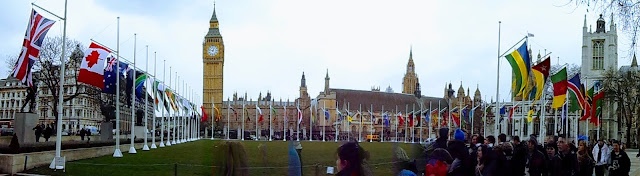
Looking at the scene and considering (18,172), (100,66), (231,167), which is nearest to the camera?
(231,167)

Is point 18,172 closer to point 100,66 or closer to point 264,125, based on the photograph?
point 100,66

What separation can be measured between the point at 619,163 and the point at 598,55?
72.2 m

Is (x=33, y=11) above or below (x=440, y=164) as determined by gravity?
above

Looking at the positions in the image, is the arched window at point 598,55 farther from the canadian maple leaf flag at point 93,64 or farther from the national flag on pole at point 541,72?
the canadian maple leaf flag at point 93,64

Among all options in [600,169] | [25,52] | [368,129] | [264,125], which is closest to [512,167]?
[600,169]

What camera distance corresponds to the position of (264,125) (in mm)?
140625

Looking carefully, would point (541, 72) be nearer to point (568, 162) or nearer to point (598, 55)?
point (568, 162)

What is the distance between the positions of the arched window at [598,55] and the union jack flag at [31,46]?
73890 millimetres

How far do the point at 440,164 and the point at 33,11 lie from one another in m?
17.0

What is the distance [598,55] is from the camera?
81.6m

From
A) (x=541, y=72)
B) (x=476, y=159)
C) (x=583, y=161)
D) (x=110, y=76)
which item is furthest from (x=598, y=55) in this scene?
(x=476, y=159)

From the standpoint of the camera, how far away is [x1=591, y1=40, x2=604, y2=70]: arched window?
266ft

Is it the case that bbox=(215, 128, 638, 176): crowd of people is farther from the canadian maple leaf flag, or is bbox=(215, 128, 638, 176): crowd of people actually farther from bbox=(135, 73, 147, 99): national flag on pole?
bbox=(135, 73, 147, 99): national flag on pole

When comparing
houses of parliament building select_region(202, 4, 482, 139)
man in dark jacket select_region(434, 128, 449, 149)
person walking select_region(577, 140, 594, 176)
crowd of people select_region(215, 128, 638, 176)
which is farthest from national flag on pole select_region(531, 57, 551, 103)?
houses of parliament building select_region(202, 4, 482, 139)
